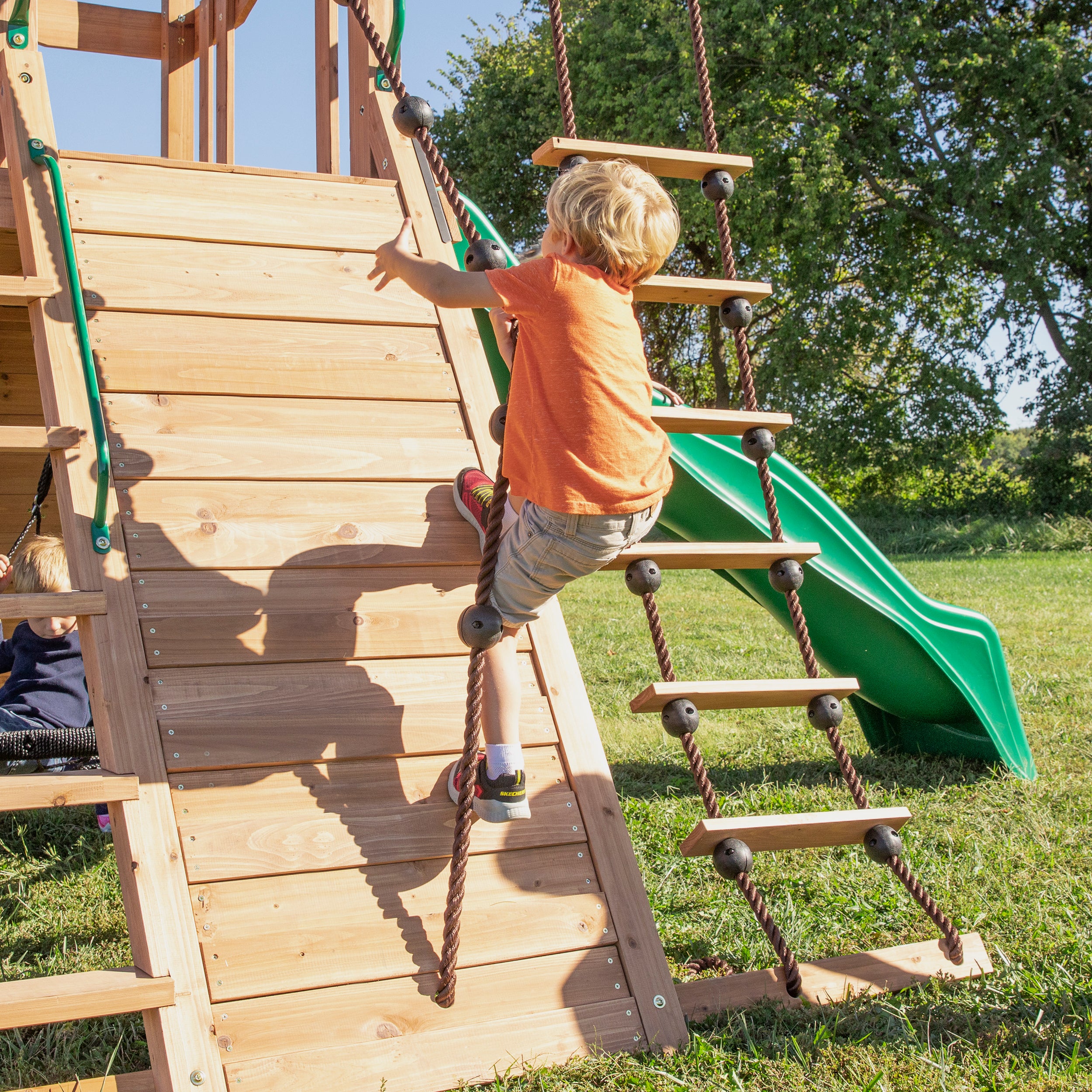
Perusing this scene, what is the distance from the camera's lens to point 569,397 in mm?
2467

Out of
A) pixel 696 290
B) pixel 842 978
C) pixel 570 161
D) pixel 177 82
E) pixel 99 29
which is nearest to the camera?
pixel 842 978

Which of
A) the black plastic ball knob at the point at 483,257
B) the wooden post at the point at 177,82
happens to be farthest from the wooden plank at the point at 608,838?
the wooden post at the point at 177,82

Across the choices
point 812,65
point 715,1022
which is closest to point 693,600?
point 715,1022

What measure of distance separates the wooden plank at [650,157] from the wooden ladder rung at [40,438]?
140 cm

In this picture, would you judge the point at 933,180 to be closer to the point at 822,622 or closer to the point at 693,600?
the point at 693,600

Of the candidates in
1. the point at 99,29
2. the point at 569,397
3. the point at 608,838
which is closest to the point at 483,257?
the point at 569,397

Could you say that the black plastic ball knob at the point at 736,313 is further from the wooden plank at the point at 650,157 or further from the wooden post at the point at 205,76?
the wooden post at the point at 205,76

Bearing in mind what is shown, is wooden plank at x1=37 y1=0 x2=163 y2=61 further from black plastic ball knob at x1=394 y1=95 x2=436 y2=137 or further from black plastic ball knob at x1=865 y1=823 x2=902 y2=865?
black plastic ball knob at x1=865 y1=823 x2=902 y2=865

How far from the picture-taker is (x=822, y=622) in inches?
184

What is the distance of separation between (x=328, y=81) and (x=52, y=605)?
2778 millimetres

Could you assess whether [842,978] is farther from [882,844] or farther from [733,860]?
[733,860]

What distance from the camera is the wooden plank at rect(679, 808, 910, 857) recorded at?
8.54 ft

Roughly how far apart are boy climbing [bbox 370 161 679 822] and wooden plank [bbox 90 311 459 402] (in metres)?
0.73

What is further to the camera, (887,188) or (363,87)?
(887,188)
